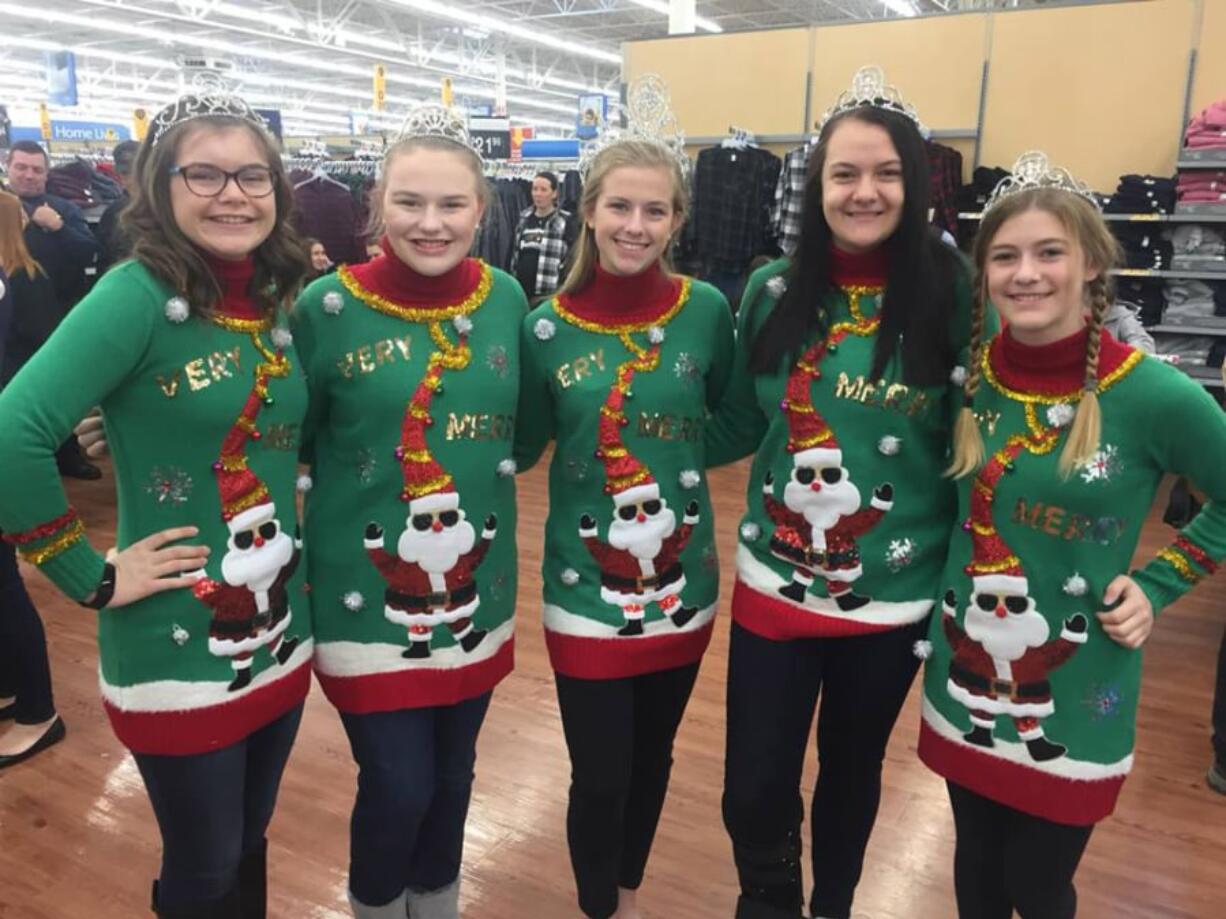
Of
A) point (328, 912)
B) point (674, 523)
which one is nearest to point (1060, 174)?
point (674, 523)

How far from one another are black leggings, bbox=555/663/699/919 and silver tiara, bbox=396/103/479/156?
963 millimetres

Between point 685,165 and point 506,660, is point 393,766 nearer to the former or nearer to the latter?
point 506,660

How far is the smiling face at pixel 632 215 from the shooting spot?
1.58m

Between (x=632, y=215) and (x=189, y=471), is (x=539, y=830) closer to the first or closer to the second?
(x=189, y=471)

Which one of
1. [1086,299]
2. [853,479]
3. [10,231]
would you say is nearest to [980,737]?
[853,479]

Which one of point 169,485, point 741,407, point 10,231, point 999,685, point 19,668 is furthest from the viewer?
point 10,231

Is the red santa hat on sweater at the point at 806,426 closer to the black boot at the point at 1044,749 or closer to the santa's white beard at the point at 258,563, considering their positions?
the black boot at the point at 1044,749

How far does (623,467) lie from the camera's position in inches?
63.8

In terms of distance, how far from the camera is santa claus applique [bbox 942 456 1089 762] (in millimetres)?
1396

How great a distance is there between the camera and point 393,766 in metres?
1.54

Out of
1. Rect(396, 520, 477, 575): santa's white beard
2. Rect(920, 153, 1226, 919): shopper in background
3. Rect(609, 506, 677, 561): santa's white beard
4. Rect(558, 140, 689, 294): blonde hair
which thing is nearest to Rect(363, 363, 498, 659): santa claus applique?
Rect(396, 520, 477, 575): santa's white beard

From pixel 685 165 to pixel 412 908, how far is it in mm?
1472

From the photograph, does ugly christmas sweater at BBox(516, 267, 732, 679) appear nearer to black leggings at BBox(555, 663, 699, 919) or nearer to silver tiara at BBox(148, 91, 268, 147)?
black leggings at BBox(555, 663, 699, 919)

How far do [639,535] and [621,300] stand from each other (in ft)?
1.36
